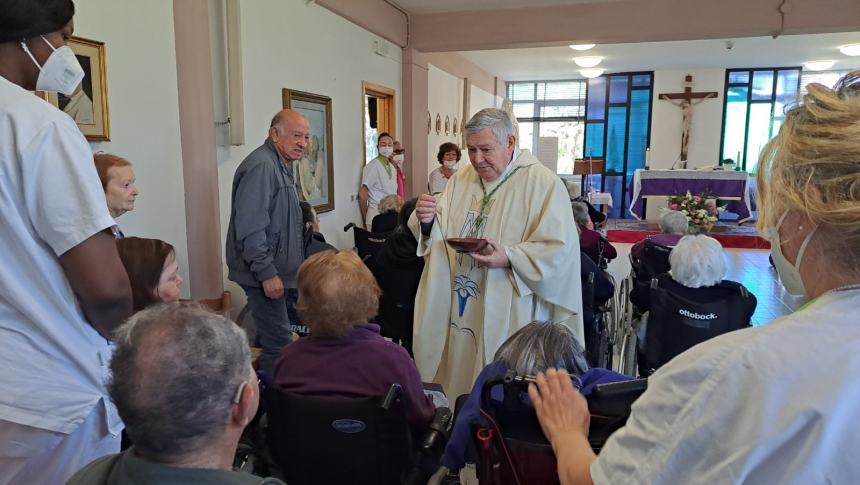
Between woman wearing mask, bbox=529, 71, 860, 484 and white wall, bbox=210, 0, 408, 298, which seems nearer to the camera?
woman wearing mask, bbox=529, 71, 860, 484

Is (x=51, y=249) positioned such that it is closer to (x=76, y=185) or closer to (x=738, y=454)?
(x=76, y=185)

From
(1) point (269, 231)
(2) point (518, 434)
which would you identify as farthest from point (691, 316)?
(1) point (269, 231)

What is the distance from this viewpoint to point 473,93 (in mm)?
10539

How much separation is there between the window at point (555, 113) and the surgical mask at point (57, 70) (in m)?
12.1

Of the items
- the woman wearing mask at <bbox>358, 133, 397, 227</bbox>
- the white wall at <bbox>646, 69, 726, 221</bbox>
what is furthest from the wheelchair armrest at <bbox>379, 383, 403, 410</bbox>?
the white wall at <bbox>646, 69, 726, 221</bbox>

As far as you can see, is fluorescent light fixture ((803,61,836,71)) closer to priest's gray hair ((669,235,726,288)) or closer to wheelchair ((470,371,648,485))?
priest's gray hair ((669,235,726,288))

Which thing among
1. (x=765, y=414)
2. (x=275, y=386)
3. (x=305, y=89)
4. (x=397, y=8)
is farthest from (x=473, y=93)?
(x=765, y=414)

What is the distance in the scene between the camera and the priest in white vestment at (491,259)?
2.24 metres

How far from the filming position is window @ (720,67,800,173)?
38.6 feet

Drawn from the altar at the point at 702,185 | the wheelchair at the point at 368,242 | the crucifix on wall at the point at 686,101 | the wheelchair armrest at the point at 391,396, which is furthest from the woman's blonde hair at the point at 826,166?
the crucifix on wall at the point at 686,101

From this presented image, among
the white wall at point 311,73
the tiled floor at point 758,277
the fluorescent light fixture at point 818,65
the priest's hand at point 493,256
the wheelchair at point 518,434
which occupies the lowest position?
the tiled floor at point 758,277

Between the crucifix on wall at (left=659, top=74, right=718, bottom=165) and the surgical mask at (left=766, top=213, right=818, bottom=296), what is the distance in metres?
12.5

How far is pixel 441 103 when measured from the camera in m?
8.66

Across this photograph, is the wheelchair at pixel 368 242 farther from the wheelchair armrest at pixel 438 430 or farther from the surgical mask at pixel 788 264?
the surgical mask at pixel 788 264
